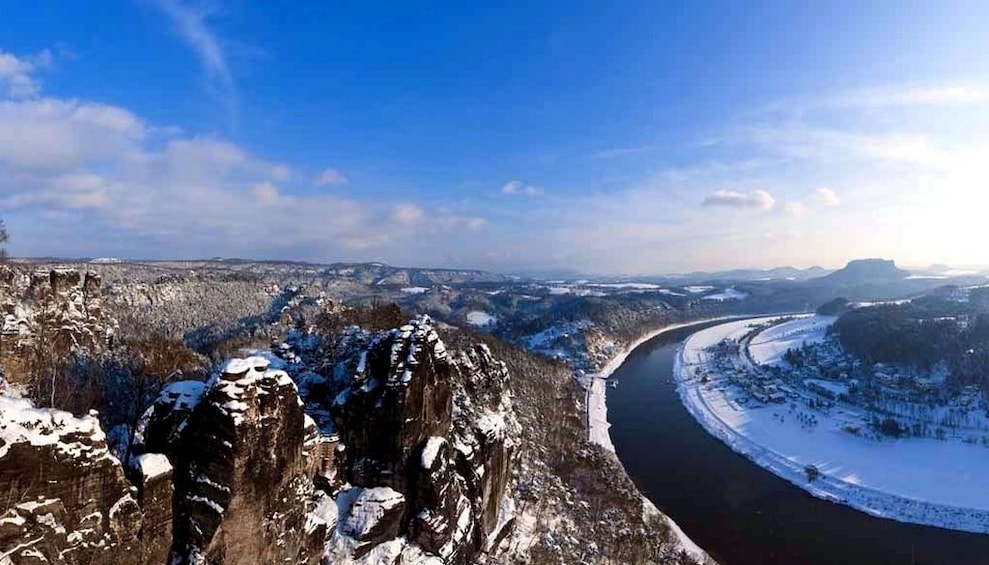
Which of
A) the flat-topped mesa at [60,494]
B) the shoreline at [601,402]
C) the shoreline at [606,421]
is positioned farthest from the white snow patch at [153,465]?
the shoreline at [601,402]

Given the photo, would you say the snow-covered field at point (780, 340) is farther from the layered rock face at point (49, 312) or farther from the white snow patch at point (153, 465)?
the white snow patch at point (153, 465)

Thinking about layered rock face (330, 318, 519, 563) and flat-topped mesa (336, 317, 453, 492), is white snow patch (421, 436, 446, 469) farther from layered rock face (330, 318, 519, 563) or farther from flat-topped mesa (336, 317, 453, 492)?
flat-topped mesa (336, 317, 453, 492)

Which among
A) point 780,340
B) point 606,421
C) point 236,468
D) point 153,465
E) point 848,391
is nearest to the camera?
point 153,465

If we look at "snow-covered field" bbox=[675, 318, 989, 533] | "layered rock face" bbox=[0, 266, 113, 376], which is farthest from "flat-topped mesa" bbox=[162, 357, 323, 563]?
"snow-covered field" bbox=[675, 318, 989, 533]

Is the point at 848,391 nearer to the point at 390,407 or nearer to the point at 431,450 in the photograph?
the point at 431,450

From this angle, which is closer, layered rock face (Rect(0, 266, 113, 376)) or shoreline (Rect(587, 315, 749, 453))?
layered rock face (Rect(0, 266, 113, 376))

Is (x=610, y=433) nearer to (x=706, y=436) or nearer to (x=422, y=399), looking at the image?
(x=706, y=436)

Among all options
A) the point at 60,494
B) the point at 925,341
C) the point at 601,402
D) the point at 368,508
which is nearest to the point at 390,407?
the point at 368,508
